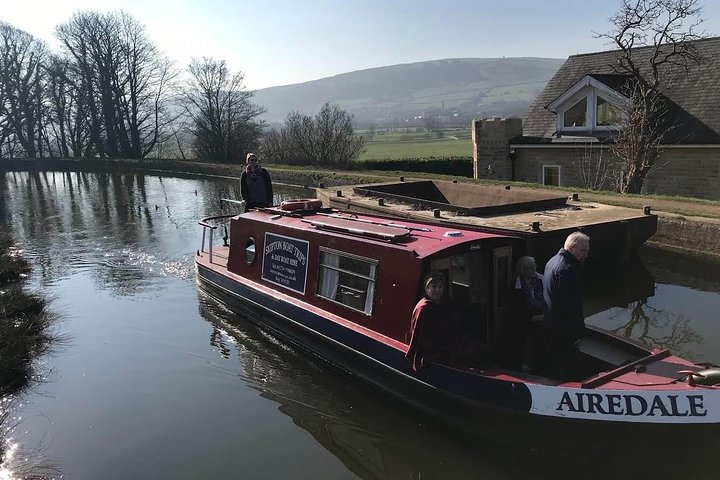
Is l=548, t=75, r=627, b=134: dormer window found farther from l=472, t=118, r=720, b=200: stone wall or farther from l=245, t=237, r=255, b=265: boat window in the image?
l=245, t=237, r=255, b=265: boat window

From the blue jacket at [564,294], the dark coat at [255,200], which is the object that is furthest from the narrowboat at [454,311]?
the dark coat at [255,200]

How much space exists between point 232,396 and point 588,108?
1670 centimetres

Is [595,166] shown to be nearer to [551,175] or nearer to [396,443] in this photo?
[551,175]

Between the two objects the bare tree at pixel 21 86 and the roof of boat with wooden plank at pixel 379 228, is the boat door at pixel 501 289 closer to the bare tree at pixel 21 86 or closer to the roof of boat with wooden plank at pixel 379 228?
the roof of boat with wooden plank at pixel 379 228

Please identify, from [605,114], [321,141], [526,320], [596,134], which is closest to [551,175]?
[596,134]

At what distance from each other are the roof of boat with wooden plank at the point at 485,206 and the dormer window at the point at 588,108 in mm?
6913

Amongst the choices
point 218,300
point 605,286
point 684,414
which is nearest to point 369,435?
point 684,414

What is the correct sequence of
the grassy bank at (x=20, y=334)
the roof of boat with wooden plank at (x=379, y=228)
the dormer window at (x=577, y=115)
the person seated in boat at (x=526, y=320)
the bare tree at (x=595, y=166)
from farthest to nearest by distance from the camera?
1. the dormer window at (x=577, y=115)
2. the bare tree at (x=595, y=166)
3. the grassy bank at (x=20, y=334)
4. the roof of boat with wooden plank at (x=379, y=228)
5. the person seated in boat at (x=526, y=320)

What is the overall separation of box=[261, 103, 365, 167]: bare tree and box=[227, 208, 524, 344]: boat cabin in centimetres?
2468

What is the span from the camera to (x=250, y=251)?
9.25 metres

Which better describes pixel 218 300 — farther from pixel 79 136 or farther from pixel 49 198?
pixel 79 136

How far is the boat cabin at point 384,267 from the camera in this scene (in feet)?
19.2

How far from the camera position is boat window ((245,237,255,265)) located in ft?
30.0

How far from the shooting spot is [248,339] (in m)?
8.65
